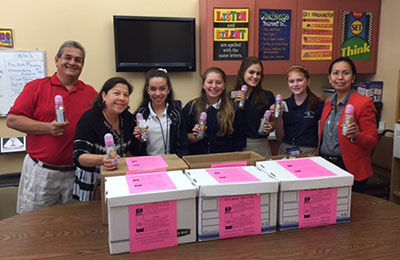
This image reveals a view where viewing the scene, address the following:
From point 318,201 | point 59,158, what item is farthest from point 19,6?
point 318,201

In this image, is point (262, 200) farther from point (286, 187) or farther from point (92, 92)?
point (92, 92)

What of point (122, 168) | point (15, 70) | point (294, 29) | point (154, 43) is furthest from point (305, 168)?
point (15, 70)

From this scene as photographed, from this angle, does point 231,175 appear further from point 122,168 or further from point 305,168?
point 122,168

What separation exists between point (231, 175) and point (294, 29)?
2.66 metres

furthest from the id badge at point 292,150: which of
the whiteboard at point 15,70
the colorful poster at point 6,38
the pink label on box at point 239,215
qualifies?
the colorful poster at point 6,38

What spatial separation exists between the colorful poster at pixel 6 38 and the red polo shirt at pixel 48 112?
1260mm

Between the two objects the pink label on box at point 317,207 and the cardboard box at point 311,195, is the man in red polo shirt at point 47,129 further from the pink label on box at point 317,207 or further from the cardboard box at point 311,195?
the pink label on box at point 317,207

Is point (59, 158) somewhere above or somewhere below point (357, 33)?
below

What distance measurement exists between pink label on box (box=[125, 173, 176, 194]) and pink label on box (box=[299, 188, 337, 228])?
1.71ft

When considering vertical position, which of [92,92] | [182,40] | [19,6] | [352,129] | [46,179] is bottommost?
[46,179]

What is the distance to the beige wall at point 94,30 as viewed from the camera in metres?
3.13

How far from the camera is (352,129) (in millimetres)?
1906

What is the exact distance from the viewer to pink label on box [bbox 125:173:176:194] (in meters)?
1.25

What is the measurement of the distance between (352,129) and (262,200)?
33.9 inches
